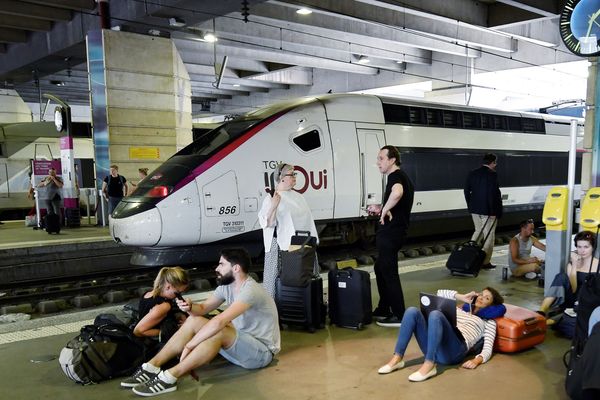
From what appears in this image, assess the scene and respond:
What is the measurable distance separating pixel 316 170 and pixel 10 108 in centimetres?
1730

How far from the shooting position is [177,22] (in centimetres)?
1215

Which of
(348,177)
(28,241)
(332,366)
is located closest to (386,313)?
(332,366)

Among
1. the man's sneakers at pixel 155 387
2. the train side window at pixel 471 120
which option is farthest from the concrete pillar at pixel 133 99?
the man's sneakers at pixel 155 387

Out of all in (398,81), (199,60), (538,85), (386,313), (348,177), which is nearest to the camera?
(386,313)

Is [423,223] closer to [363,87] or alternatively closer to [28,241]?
[28,241]

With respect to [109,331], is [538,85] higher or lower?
higher

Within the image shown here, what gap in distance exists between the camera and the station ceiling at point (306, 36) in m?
12.6

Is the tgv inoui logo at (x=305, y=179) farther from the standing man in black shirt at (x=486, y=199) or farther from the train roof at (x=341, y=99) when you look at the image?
the standing man in black shirt at (x=486, y=199)

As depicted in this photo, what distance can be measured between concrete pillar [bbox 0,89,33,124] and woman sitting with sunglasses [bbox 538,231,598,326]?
20916 mm

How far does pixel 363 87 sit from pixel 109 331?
72.3ft

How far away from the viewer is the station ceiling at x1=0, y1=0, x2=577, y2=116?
41.5 feet

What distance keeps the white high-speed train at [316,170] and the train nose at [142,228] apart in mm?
14

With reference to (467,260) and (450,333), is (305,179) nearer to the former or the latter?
(467,260)

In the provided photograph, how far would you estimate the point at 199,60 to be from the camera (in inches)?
790
